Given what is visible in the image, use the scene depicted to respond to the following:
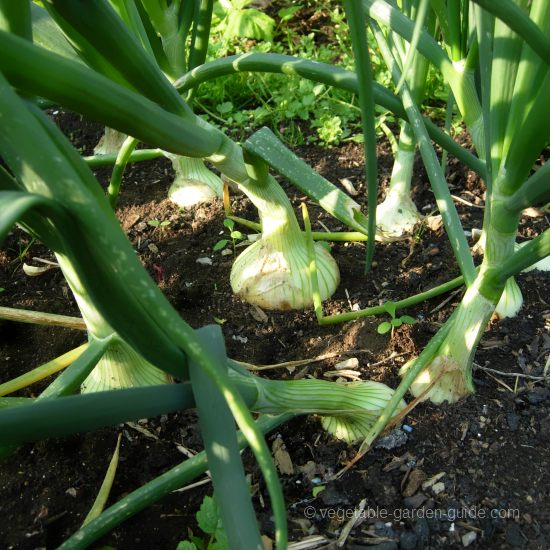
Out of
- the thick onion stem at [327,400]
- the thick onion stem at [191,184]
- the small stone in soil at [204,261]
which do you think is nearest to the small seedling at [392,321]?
the thick onion stem at [327,400]

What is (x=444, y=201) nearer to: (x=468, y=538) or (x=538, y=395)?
(x=538, y=395)

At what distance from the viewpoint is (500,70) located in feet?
2.92

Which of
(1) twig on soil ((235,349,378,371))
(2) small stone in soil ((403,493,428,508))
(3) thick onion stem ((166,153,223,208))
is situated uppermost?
Result: (3) thick onion stem ((166,153,223,208))

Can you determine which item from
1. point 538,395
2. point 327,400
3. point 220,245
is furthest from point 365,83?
point 220,245

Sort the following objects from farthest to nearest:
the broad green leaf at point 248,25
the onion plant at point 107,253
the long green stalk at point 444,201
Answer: the broad green leaf at point 248,25, the long green stalk at point 444,201, the onion plant at point 107,253

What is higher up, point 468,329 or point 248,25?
point 248,25

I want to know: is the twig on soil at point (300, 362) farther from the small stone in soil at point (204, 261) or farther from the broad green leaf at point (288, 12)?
the broad green leaf at point (288, 12)

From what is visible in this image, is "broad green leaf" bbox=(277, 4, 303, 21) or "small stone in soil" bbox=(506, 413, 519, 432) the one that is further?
"broad green leaf" bbox=(277, 4, 303, 21)

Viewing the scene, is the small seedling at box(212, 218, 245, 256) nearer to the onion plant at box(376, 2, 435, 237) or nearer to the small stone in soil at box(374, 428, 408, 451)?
the onion plant at box(376, 2, 435, 237)

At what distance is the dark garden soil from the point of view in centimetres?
99

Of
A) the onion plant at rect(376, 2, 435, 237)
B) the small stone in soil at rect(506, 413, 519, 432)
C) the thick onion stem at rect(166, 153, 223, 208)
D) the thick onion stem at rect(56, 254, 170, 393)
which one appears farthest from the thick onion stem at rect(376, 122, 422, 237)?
the thick onion stem at rect(56, 254, 170, 393)

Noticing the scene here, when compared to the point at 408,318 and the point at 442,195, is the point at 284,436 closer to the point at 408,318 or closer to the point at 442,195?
the point at 408,318

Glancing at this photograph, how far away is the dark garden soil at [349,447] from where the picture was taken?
994 millimetres

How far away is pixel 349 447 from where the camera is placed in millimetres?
1104
